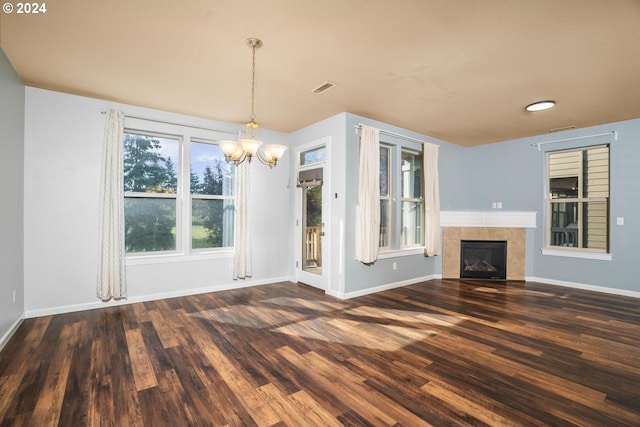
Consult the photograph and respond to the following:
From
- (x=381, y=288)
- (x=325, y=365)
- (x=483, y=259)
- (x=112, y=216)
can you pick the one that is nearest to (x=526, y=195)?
(x=483, y=259)

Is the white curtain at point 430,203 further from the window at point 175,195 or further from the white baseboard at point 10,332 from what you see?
the white baseboard at point 10,332

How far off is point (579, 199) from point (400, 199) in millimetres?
3235

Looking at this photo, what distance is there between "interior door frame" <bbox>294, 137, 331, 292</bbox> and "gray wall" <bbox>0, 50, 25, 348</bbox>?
12.2 ft

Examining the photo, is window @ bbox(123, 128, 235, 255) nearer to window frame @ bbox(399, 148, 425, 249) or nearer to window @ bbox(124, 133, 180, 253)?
window @ bbox(124, 133, 180, 253)

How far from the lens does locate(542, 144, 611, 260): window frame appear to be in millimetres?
5066

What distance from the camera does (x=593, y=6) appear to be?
2156 mm

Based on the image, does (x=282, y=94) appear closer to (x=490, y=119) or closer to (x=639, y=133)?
(x=490, y=119)

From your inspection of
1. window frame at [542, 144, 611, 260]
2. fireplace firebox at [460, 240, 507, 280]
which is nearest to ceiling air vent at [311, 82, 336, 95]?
fireplace firebox at [460, 240, 507, 280]

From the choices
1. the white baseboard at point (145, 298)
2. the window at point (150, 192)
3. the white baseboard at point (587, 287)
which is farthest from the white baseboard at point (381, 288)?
the window at point (150, 192)

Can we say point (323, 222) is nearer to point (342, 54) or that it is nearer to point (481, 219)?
point (342, 54)

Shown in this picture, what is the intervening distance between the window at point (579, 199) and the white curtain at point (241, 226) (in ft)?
18.6

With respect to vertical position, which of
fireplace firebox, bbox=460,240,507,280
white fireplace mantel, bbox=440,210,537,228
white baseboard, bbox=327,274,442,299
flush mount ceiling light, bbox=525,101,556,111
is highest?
flush mount ceiling light, bbox=525,101,556,111

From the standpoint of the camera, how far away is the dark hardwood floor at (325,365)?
1965 millimetres

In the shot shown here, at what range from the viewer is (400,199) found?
18.2 ft
